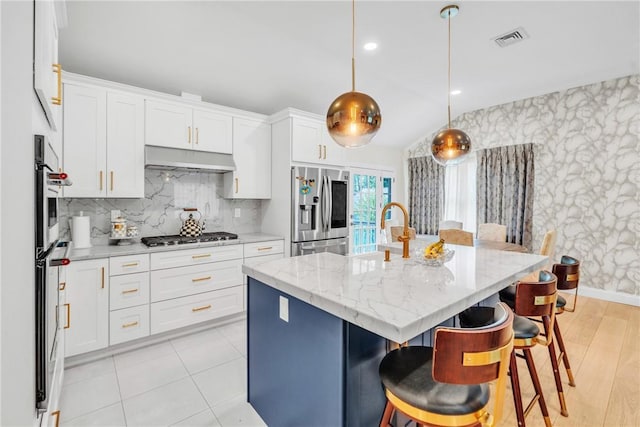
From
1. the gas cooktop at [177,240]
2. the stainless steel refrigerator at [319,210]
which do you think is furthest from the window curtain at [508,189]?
the gas cooktop at [177,240]

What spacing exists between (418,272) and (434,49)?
2.81 metres

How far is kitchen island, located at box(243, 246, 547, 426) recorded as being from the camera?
47.0 inches

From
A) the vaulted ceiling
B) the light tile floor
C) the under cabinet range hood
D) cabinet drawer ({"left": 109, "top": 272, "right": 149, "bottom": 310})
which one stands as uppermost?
the vaulted ceiling

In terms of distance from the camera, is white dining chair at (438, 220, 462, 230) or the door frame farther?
the door frame

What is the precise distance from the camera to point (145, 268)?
2.75 metres

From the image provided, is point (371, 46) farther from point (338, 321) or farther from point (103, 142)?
point (338, 321)

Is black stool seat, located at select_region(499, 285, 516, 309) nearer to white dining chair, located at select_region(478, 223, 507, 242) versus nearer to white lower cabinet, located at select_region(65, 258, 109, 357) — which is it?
white dining chair, located at select_region(478, 223, 507, 242)

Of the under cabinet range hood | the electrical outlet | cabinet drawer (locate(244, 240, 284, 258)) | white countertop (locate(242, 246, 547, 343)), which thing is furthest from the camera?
cabinet drawer (locate(244, 240, 284, 258))

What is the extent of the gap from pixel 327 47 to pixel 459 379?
3.26 metres

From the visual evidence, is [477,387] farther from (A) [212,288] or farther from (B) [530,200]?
(B) [530,200]

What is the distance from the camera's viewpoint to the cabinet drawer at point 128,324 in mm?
2607

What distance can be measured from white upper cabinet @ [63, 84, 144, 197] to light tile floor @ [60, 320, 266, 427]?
4.89 feet

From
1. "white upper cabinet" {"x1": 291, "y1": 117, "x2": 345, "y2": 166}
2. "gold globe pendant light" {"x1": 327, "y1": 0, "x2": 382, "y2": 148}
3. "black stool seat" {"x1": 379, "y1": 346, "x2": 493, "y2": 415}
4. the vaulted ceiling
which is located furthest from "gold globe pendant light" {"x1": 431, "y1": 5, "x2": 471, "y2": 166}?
"black stool seat" {"x1": 379, "y1": 346, "x2": 493, "y2": 415}

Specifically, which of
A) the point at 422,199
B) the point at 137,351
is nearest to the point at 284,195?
the point at 137,351
